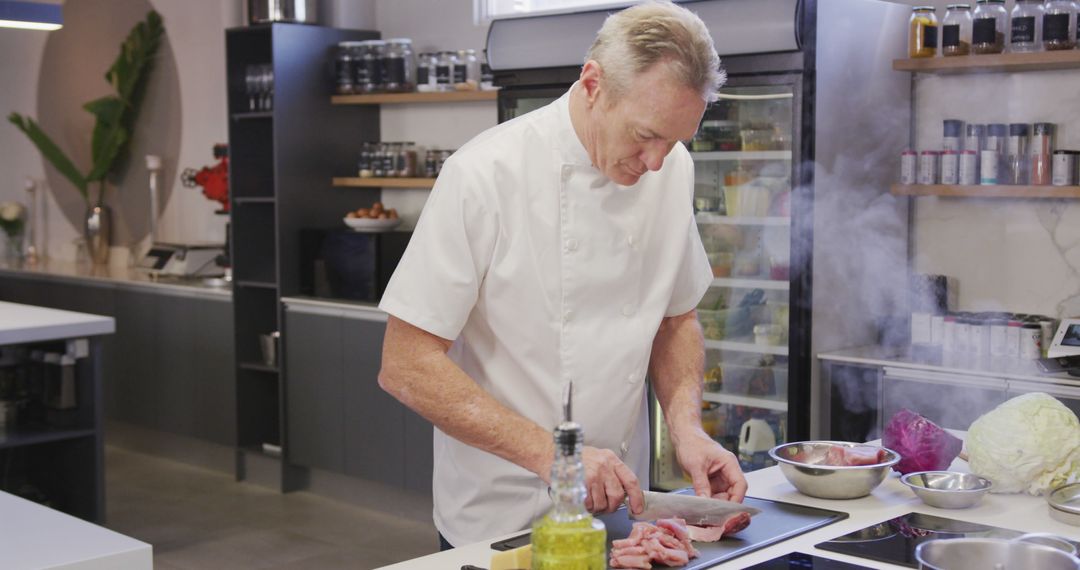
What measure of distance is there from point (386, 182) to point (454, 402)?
3659 millimetres

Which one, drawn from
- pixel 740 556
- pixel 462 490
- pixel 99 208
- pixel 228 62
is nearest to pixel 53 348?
pixel 228 62

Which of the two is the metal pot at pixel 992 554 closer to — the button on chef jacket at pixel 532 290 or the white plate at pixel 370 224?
the button on chef jacket at pixel 532 290

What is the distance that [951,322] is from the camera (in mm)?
4141

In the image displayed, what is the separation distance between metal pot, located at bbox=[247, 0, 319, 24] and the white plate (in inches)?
39.7

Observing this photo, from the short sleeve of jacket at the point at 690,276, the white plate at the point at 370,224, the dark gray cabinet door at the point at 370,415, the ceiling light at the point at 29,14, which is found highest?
the ceiling light at the point at 29,14

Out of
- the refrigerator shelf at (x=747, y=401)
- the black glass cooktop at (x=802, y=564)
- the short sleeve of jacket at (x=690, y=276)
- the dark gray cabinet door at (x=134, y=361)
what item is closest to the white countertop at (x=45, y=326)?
the dark gray cabinet door at (x=134, y=361)

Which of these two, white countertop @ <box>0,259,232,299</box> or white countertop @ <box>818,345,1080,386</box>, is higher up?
white countertop @ <box>0,259,232,299</box>

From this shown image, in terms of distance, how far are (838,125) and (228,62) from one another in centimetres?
310

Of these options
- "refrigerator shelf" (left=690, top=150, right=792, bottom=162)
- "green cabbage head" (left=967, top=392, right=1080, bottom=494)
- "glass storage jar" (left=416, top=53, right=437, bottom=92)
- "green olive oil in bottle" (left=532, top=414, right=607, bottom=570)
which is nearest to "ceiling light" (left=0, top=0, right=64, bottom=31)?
"glass storage jar" (left=416, top=53, right=437, bottom=92)

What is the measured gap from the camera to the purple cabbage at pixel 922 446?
2271 mm

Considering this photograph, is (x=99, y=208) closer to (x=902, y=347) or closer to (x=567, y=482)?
(x=902, y=347)

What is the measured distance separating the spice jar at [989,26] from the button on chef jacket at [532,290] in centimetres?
222

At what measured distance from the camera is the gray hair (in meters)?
1.93

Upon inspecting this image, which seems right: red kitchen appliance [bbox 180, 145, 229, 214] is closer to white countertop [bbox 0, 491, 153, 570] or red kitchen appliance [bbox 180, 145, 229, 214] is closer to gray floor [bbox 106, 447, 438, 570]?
gray floor [bbox 106, 447, 438, 570]
